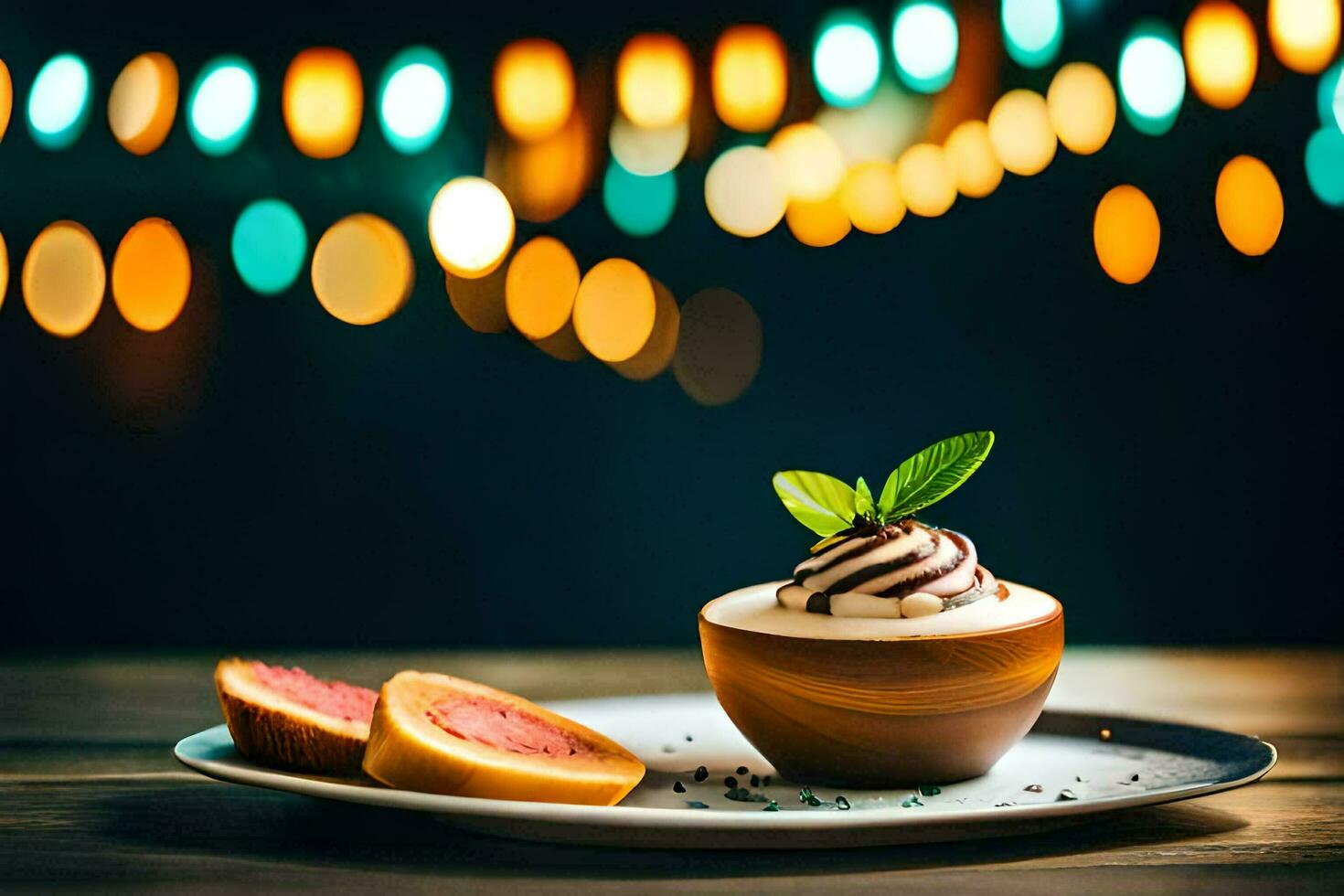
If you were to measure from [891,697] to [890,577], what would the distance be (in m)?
0.13

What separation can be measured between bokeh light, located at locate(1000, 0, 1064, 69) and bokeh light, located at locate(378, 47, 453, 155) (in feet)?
4.56

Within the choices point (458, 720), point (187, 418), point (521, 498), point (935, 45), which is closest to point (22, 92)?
point (187, 418)

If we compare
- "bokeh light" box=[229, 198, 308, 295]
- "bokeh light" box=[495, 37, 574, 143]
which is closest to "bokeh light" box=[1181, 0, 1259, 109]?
"bokeh light" box=[495, 37, 574, 143]

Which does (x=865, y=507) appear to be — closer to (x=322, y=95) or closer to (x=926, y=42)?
(x=926, y=42)

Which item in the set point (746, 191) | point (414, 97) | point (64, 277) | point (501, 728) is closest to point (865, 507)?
point (501, 728)

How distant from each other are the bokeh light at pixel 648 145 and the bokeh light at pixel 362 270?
594 mm

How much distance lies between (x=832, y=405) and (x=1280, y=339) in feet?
3.58

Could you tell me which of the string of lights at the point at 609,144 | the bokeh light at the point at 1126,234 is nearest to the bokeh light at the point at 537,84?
the string of lights at the point at 609,144

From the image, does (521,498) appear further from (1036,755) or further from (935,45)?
(1036,755)

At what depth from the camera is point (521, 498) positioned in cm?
345

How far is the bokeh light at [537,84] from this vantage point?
3.38 m

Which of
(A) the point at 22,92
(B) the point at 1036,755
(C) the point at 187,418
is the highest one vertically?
(A) the point at 22,92

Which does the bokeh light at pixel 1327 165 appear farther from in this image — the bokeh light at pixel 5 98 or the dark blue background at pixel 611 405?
the bokeh light at pixel 5 98

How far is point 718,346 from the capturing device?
338 centimetres
